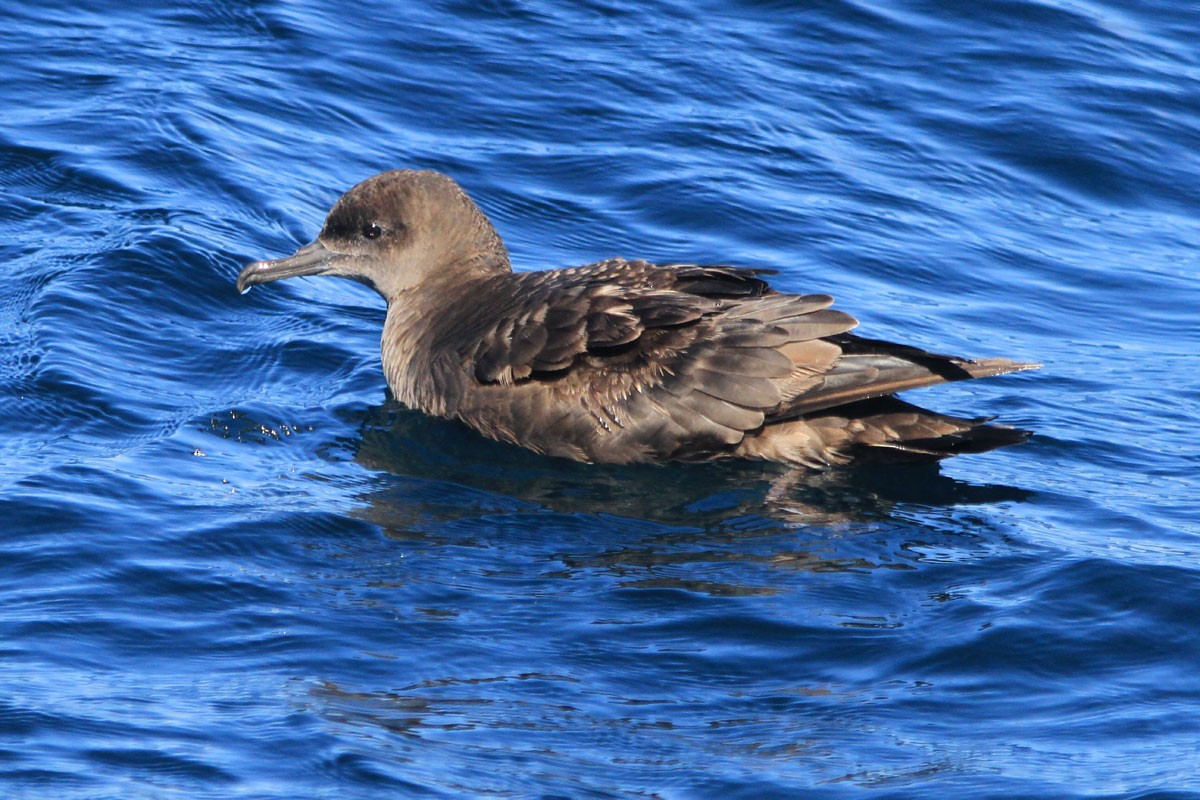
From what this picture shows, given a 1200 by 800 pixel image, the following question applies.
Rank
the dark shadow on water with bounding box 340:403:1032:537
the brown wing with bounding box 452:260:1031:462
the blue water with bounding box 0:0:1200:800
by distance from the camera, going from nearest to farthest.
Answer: the blue water with bounding box 0:0:1200:800 < the dark shadow on water with bounding box 340:403:1032:537 < the brown wing with bounding box 452:260:1031:462

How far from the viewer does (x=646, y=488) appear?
691 cm

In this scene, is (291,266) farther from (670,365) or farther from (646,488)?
(646,488)

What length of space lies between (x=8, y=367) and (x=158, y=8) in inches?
198

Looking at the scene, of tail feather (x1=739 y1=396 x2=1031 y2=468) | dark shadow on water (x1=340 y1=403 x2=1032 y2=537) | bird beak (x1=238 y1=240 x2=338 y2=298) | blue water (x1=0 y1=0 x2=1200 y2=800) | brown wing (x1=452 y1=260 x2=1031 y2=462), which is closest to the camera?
blue water (x1=0 y1=0 x2=1200 y2=800)

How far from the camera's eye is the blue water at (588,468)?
4.89m

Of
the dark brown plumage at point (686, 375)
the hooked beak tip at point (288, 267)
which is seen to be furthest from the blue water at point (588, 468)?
the hooked beak tip at point (288, 267)

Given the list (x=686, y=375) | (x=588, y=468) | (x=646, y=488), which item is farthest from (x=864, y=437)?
(x=588, y=468)

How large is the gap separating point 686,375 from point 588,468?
589mm

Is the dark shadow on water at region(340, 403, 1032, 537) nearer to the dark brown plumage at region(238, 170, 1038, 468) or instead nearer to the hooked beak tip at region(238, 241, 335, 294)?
the dark brown plumage at region(238, 170, 1038, 468)

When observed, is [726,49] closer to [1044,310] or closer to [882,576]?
[1044,310]

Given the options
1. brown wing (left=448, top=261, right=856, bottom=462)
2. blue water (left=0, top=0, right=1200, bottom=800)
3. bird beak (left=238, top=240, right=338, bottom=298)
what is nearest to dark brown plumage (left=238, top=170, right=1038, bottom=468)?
brown wing (left=448, top=261, right=856, bottom=462)

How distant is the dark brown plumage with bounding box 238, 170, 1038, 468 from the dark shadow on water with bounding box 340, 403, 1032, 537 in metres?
0.08

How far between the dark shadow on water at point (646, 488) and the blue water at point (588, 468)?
0.08ft

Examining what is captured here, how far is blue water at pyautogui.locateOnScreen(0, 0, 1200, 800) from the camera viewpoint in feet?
16.0
